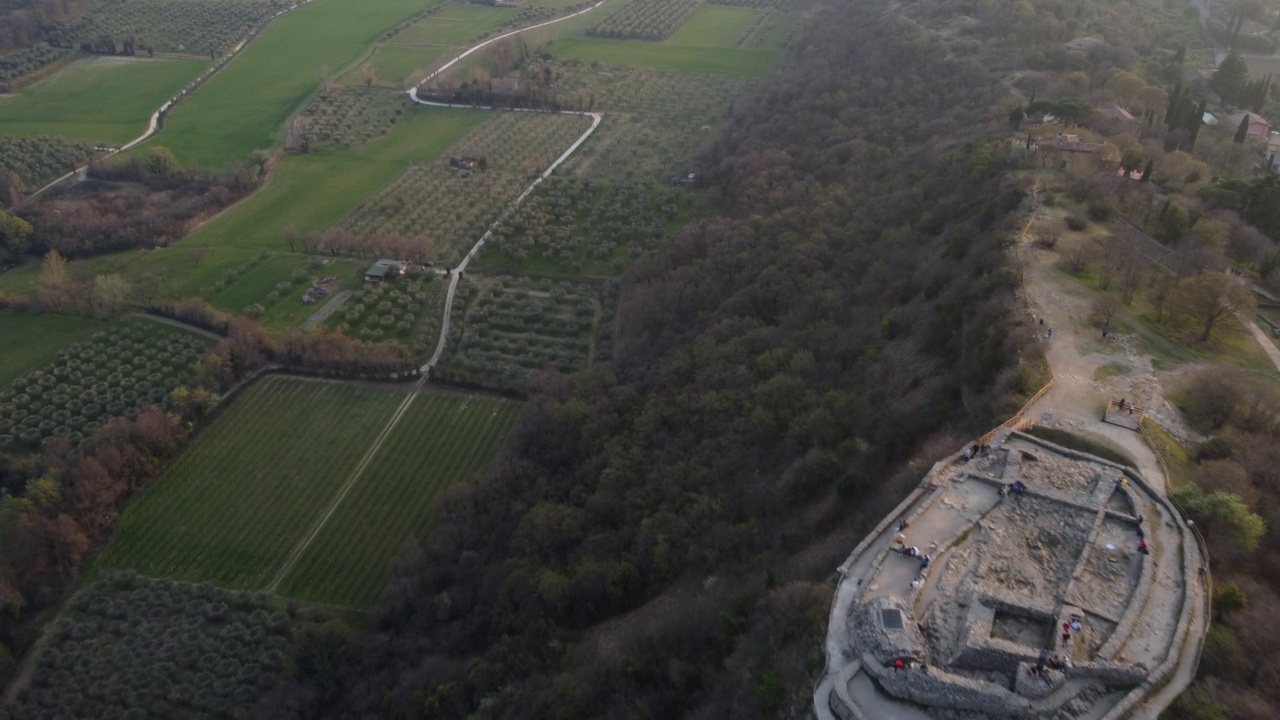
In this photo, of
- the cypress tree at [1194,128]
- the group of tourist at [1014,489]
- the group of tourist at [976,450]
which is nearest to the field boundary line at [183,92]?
the group of tourist at [976,450]

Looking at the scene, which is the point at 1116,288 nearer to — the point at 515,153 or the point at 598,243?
the point at 598,243

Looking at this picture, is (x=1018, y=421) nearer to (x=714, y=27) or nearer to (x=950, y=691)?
(x=950, y=691)

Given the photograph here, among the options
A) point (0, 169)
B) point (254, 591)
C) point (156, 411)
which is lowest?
point (254, 591)

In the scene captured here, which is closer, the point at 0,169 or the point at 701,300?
the point at 701,300

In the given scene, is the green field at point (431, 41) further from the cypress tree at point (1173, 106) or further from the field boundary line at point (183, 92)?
the cypress tree at point (1173, 106)

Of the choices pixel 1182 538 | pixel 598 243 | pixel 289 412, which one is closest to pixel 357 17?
pixel 598 243

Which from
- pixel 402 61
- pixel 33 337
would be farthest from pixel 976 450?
Answer: pixel 402 61

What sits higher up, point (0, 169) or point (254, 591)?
point (0, 169)
